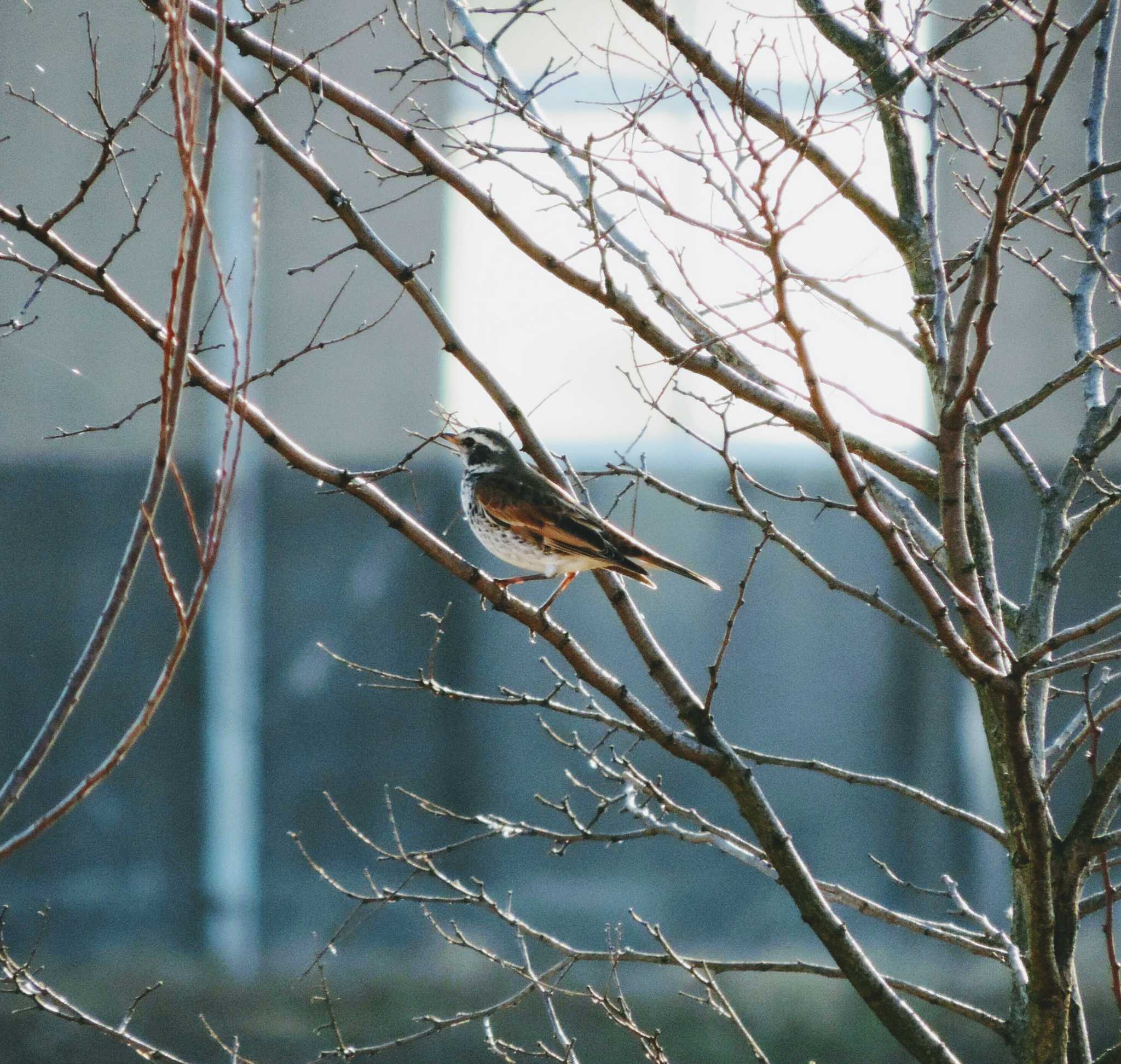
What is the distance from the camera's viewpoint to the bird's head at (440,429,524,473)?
4.52 m

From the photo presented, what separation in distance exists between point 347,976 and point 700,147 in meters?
6.63

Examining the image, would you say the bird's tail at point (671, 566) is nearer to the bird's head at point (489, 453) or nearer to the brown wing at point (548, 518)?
the brown wing at point (548, 518)

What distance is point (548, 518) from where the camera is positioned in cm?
420

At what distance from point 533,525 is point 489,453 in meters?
0.58

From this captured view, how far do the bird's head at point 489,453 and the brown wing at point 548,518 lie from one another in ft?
0.29

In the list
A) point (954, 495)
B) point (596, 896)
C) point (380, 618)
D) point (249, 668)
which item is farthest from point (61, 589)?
point (954, 495)

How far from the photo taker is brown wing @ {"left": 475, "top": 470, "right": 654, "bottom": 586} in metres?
3.85

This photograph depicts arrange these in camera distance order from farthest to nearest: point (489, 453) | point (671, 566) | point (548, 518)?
point (489, 453), point (548, 518), point (671, 566)

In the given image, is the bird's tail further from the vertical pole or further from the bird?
the vertical pole

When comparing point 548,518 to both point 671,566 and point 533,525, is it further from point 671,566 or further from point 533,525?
point 671,566

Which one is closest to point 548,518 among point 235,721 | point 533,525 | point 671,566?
point 533,525

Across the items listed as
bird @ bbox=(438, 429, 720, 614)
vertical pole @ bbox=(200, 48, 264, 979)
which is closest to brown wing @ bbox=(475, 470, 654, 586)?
bird @ bbox=(438, 429, 720, 614)

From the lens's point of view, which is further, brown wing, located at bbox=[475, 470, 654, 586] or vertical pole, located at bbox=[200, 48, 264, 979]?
vertical pole, located at bbox=[200, 48, 264, 979]

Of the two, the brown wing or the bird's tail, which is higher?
the brown wing
